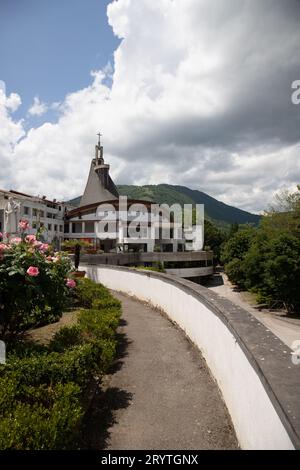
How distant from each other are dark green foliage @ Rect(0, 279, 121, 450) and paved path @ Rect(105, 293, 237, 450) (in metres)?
0.74

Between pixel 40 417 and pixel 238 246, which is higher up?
pixel 238 246

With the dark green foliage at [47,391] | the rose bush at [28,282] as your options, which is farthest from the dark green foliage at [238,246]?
the dark green foliage at [47,391]

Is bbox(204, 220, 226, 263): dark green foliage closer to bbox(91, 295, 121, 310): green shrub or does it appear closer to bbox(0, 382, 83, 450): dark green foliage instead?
bbox(91, 295, 121, 310): green shrub

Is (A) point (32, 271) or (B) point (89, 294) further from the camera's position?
(B) point (89, 294)

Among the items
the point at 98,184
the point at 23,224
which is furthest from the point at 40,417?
the point at 98,184

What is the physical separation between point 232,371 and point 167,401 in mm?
1456

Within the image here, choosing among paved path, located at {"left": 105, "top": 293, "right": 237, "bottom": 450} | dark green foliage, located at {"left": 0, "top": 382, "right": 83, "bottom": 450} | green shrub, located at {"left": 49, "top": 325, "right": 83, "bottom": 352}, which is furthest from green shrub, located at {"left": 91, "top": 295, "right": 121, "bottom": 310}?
dark green foliage, located at {"left": 0, "top": 382, "right": 83, "bottom": 450}

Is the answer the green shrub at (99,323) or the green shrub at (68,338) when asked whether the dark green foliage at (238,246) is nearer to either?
the green shrub at (99,323)

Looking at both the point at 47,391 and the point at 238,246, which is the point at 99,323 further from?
the point at 238,246

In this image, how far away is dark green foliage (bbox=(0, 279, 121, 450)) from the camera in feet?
12.1

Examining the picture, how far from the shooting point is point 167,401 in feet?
19.5

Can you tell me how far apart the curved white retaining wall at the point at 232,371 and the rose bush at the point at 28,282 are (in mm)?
3293
